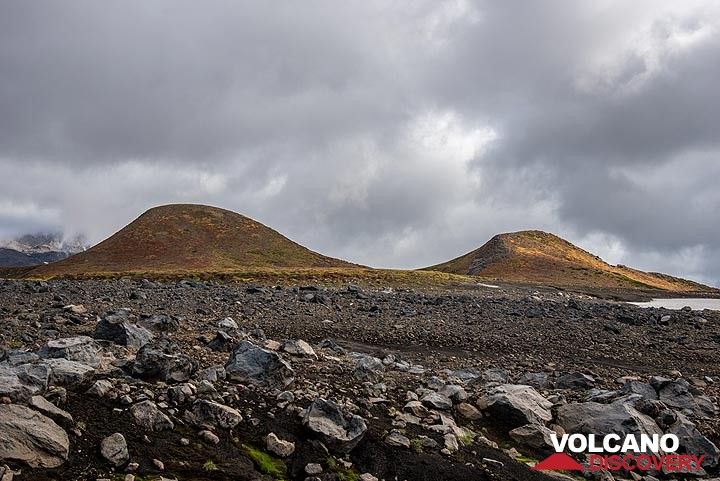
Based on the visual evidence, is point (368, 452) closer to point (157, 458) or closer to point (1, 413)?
point (157, 458)

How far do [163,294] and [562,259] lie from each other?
138438 mm

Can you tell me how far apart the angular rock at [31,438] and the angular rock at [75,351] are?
2303mm

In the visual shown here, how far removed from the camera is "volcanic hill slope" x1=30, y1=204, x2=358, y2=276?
344 feet

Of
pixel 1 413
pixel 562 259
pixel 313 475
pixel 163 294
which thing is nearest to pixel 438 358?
pixel 313 475

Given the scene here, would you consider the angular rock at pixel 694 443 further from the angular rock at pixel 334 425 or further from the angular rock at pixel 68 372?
the angular rock at pixel 68 372

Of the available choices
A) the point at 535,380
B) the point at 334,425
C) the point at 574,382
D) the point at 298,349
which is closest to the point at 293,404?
the point at 334,425

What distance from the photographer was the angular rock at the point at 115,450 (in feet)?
22.3

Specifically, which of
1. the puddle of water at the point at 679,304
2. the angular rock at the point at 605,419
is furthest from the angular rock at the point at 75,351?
the puddle of water at the point at 679,304

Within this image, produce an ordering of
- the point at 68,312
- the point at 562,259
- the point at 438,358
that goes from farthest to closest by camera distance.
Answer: the point at 562,259, the point at 68,312, the point at 438,358

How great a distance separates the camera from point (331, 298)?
29969 millimetres

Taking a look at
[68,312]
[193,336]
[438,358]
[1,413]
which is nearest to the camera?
[1,413]

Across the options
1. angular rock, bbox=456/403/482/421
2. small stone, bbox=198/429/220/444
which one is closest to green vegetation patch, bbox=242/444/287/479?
small stone, bbox=198/429/220/444

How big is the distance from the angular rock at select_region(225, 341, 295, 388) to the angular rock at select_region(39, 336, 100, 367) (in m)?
2.51

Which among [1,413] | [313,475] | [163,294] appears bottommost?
[313,475]
